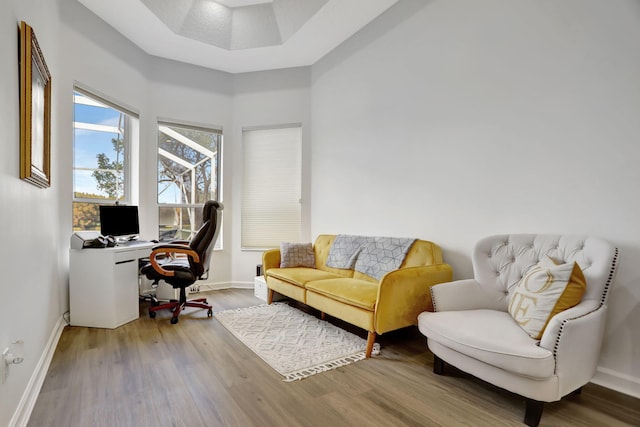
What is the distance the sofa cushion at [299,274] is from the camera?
10.8 feet

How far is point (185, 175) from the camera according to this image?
180 inches

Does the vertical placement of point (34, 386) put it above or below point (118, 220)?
below

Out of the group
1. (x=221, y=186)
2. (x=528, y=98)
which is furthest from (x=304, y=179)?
(x=528, y=98)

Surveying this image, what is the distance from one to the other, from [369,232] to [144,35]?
3.49 meters

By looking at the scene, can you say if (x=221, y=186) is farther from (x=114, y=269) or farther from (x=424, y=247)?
(x=424, y=247)

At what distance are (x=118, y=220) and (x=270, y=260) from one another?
1710 mm

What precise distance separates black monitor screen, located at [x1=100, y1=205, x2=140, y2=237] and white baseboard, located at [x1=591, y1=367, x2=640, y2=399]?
14.0ft

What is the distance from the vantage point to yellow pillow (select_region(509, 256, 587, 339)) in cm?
177

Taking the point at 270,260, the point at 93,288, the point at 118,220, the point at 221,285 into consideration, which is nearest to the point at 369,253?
the point at 270,260

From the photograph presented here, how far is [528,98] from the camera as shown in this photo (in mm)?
2396

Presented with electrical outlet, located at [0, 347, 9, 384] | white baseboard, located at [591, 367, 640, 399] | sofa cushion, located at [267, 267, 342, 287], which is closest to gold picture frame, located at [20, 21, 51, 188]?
electrical outlet, located at [0, 347, 9, 384]

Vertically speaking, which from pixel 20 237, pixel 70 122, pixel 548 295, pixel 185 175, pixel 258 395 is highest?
pixel 70 122

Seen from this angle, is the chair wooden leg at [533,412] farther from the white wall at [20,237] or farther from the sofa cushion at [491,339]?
the white wall at [20,237]

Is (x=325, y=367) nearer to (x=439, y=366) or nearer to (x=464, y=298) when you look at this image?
(x=439, y=366)
